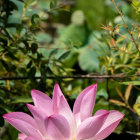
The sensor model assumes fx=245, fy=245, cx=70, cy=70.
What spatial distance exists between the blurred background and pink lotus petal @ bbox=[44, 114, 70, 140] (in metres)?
0.15

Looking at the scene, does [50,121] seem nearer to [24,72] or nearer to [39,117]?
[39,117]

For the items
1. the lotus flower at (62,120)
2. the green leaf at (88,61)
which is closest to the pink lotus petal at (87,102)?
the lotus flower at (62,120)

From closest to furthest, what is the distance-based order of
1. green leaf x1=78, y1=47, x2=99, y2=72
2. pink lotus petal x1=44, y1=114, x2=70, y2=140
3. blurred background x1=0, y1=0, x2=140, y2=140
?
pink lotus petal x1=44, y1=114, x2=70, y2=140, blurred background x1=0, y1=0, x2=140, y2=140, green leaf x1=78, y1=47, x2=99, y2=72

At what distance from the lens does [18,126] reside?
304 millimetres

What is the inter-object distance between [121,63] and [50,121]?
1.18 ft

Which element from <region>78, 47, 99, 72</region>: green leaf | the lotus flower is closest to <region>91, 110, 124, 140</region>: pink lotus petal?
the lotus flower

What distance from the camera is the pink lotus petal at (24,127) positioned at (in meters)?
0.30

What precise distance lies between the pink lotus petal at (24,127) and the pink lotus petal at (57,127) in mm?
20

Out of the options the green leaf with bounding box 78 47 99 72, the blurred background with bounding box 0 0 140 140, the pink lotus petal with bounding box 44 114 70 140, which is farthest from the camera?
the green leaf with bounding box 78 47 99 72

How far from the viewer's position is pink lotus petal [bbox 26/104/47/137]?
31cm

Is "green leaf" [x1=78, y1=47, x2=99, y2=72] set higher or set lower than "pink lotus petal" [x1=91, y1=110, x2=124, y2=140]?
lower

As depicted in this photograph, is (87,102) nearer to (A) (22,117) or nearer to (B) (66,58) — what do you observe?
(A) (22,117)

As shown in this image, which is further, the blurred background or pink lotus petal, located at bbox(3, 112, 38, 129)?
the blurred background

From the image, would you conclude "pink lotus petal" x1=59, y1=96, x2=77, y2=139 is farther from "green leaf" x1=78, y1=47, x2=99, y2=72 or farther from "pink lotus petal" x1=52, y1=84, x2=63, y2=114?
"green leaf" x1=78, y1=47, x2=99, y2=72
